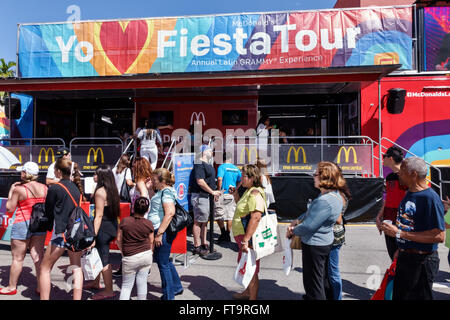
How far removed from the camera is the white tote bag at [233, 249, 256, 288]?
390 centimetres

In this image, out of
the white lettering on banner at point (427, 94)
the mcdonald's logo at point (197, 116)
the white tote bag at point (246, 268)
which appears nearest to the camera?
the white tote bag at point (246, 268)

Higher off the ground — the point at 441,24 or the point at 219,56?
the point at 441,24

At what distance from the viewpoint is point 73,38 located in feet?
41.4

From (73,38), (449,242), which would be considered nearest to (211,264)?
(449,242)

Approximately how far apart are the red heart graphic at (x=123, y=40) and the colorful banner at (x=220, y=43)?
0.12ft

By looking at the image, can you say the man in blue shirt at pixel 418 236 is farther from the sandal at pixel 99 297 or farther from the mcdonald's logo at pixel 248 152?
the mcdonald's logo at pixel 248 152

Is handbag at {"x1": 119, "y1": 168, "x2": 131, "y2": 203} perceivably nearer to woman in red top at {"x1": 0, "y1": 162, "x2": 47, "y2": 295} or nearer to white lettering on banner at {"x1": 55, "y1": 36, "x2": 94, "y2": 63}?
woman in red top at {"x1": 0, "y1": 162, "x2": 47, "y2": 295}

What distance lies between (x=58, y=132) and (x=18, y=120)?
1989 mm

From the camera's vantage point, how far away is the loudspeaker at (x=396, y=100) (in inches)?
410

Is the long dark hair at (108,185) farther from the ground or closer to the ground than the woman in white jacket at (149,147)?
closer to the ground

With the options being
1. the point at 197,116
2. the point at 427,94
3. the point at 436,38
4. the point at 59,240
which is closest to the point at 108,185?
the point at 59,240

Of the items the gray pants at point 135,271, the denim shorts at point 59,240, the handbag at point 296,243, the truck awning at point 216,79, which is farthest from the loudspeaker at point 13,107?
the handbag at point 296,243
